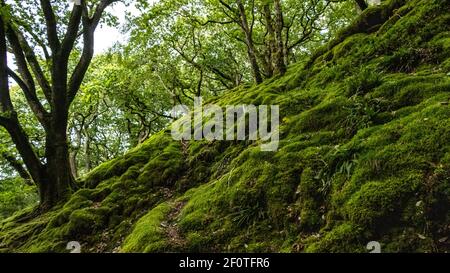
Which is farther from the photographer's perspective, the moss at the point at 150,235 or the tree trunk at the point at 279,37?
the tree trunk at the point at 279,37

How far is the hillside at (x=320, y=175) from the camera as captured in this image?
4.63 metres

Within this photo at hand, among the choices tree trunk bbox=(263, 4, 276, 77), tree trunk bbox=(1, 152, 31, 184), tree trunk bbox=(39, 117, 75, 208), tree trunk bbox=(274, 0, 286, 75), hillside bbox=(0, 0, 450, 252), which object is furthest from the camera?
tree trunk bbox=(1, 152, 31, 184)

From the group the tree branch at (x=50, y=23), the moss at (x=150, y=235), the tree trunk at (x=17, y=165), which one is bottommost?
the moss at (x=150, y=235)

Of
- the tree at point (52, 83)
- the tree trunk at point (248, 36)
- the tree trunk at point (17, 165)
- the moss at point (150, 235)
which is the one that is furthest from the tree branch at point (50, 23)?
the tree trunk at point (17, 165)

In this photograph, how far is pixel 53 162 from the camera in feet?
35.4

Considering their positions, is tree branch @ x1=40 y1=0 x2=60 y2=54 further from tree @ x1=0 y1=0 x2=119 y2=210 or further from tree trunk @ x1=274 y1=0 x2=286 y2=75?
tree trunk @ x1=274 y1=0 x2=286 y2=75

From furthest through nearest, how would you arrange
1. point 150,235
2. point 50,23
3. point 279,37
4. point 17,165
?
point 17,165
point 279,37
point 50,23
point 150,235

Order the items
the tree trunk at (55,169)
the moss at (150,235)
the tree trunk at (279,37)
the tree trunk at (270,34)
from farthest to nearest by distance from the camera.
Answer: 1. the tree trunk at (270,34)
2. the tree trunk at (279,37)
3. the tree trunk at (55,169)
4. the moss at (150,235)

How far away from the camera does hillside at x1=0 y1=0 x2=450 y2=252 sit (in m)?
4.63

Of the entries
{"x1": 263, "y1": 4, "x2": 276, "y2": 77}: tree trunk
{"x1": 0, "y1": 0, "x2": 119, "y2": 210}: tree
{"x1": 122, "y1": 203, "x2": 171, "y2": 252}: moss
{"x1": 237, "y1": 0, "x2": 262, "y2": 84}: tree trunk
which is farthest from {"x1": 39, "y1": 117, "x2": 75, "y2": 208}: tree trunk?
{"x1": 263, "y1": 4, "x2": 276, "y2": 77}: tree trunk

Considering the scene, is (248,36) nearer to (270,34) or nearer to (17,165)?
(270,34)

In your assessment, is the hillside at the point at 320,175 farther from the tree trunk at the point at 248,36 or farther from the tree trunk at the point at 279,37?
the tree trunk at the point at 248,36

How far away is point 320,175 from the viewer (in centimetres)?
578

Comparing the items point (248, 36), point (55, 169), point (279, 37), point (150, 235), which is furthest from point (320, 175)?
point (55, 169)
